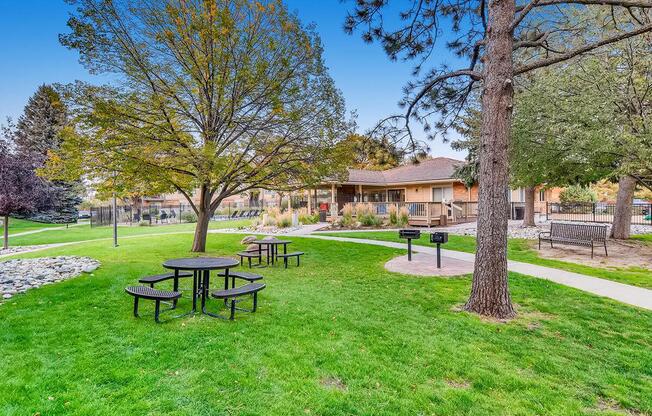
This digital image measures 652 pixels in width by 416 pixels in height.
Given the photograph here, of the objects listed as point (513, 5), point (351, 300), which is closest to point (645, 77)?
point (513, 5)

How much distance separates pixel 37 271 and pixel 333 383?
827 centimetres

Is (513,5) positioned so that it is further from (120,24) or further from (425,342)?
(120,24)

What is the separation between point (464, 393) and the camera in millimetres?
2967

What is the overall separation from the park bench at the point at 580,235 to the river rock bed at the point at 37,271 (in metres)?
12.9

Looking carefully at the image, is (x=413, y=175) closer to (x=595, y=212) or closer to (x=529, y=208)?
(x=529, y=208)

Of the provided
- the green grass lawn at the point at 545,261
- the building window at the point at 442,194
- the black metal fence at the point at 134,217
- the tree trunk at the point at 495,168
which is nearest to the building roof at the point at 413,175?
the building window at the point at 442,194

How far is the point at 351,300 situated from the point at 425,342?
1952 mm

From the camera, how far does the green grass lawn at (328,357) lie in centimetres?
279

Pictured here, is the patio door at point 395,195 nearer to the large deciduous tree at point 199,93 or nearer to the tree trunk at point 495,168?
the large deciduous tree at point 199,93

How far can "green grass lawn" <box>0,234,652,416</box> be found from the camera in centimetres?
279

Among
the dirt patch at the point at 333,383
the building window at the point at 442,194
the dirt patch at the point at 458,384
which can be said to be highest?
the building window at the point at 442,194

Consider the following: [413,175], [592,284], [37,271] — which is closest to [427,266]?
[592,284]

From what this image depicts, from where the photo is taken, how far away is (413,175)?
27078 mm

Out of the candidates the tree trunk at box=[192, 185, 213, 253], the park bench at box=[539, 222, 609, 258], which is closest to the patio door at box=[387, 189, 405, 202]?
the park bench at box=[539, 222, 609, 258]
